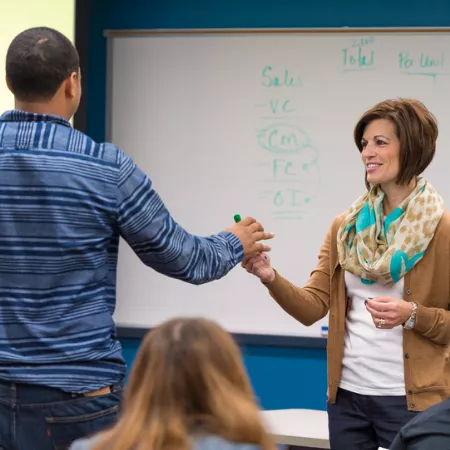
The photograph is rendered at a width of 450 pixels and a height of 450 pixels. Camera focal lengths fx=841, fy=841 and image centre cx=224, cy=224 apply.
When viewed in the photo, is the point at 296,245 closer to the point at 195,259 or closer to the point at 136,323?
the point at 136,323

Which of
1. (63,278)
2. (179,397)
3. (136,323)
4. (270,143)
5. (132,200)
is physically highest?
(270,143)

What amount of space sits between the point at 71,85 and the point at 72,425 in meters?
0.69

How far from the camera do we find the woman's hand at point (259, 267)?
244 cm

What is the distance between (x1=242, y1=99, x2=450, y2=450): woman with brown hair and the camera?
2.27 m

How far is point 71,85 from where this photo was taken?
1754 millimetres

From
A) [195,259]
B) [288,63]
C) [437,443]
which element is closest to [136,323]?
[288,63]

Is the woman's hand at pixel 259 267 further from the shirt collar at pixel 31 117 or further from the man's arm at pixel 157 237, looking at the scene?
the shirt collar at pixel 31 117

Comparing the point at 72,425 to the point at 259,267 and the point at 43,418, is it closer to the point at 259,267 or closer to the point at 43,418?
the point at 43,418

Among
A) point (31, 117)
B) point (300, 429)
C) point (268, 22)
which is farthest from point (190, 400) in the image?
point (268, 22)

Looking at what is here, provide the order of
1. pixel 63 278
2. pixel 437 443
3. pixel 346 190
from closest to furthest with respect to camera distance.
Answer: pixel 437 443 → pixel 63 278 → pixel 346 190

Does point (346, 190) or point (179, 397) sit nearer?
point (179, 397)

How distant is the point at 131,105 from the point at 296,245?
41.6 inches

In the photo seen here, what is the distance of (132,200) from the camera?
1.69 metres

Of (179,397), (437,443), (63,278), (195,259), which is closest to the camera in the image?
(179,397)
